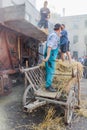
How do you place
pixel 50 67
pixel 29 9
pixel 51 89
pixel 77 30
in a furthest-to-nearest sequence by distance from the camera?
pixel 77 30, pixel 29 9, pixel 50 67, pixel 51 89

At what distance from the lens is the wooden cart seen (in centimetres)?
514

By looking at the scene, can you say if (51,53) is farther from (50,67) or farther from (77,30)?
(77,30)

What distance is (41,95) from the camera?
5.42 m

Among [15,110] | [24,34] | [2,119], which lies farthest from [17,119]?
[24,34]

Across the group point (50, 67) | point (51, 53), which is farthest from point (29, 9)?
point (50, 67)

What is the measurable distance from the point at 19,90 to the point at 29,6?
49.0ft

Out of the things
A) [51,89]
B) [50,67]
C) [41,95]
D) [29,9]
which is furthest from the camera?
[29,9]

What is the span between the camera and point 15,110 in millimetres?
6312

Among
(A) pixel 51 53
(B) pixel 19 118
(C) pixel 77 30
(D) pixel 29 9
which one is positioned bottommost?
(B) pixel 19 118

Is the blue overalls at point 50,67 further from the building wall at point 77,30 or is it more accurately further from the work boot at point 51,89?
the building wall at point 77,30

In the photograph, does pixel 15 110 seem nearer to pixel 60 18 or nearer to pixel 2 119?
pixel 2 119

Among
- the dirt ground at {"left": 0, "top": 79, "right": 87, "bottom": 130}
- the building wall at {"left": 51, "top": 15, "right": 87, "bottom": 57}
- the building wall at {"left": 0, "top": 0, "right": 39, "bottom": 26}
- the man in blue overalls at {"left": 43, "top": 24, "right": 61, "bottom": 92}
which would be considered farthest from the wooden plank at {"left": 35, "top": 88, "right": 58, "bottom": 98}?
the building wall at {"left": 51, "top": 15, "right": 87, "bottom": 57}

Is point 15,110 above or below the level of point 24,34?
below

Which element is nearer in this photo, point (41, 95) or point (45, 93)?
point (41, 95)
